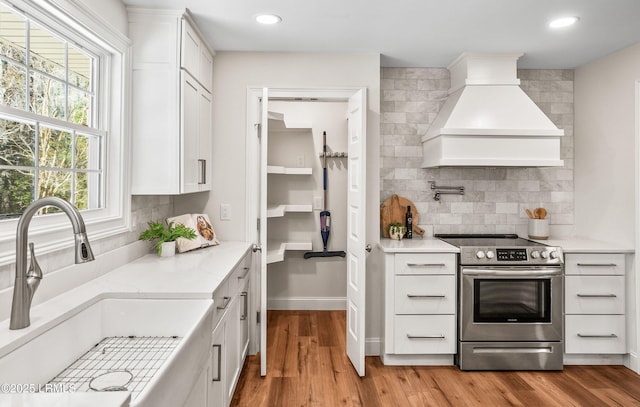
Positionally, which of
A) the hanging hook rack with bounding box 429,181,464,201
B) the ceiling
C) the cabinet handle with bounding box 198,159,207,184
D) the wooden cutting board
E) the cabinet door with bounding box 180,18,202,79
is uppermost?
the ceiling

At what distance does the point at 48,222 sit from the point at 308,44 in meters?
2.13

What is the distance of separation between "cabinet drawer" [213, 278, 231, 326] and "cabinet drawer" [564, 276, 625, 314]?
2.58 metres

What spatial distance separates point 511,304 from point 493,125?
1.41 m

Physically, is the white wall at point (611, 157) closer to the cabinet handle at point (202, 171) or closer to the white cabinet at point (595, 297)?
the white cabinet at point (595, 297)

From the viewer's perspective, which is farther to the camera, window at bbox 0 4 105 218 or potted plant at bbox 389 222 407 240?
potted plant at bbox 389 222 407 240

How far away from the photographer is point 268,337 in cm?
361

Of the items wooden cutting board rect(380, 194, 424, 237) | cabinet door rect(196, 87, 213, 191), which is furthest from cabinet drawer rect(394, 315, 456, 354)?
cabinet door rect(196, 87, 213, 191)

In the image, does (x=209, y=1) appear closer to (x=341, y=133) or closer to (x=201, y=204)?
(x=201, y=204)

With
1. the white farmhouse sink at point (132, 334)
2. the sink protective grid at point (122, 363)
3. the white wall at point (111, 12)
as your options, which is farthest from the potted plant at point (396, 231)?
the white wall at point (111, 12)

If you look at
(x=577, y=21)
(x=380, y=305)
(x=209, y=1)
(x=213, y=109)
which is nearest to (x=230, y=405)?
(x=380, y=305)

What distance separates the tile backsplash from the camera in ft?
12.0

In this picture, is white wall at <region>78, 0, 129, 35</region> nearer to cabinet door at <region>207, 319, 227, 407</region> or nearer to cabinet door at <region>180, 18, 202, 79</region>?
cabinet door at <region>180, 18, 202, 79</region>

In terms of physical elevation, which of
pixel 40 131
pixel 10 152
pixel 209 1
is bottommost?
pixel 10 152

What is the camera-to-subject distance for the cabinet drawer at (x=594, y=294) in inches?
121
